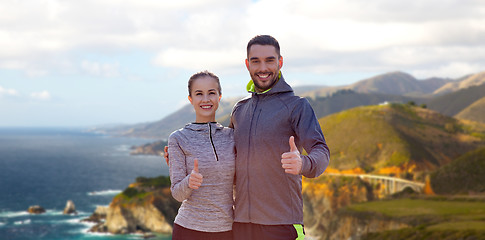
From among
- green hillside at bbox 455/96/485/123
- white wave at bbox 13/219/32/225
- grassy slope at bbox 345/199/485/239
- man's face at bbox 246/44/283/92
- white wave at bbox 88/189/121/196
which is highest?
green hillside at bbox 455/96/485/123

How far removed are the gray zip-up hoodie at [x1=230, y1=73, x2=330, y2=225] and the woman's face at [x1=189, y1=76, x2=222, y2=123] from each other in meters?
0.60

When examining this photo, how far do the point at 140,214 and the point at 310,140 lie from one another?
7229 cm

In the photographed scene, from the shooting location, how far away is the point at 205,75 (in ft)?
18.6

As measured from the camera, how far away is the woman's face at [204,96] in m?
5.64

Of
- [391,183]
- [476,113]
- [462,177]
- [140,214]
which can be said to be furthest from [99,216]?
[476,113]

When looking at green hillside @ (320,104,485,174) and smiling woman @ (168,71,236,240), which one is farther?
green hillside @ (320,104,485,174)

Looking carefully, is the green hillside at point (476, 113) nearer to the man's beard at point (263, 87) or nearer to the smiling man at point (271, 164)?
the man's beard at point (263, 87)

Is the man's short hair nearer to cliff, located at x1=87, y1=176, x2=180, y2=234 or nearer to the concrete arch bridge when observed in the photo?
cliff, located at x1=87, y1=176, x2=180, y2=234

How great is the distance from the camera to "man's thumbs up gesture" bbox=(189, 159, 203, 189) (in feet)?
16.1

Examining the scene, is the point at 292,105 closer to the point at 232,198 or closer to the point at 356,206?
the point at 232,198

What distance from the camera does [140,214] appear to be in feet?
241

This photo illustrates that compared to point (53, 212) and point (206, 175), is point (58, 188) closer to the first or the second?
point (53, 212)

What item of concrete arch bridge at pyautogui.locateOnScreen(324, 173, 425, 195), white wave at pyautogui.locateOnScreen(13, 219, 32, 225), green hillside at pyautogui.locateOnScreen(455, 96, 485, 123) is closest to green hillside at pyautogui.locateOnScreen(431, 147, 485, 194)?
concrete arch bridge at pyautogui.locateOnScreen(324, 173, 425, 195)

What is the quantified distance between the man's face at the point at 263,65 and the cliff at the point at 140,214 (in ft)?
228
